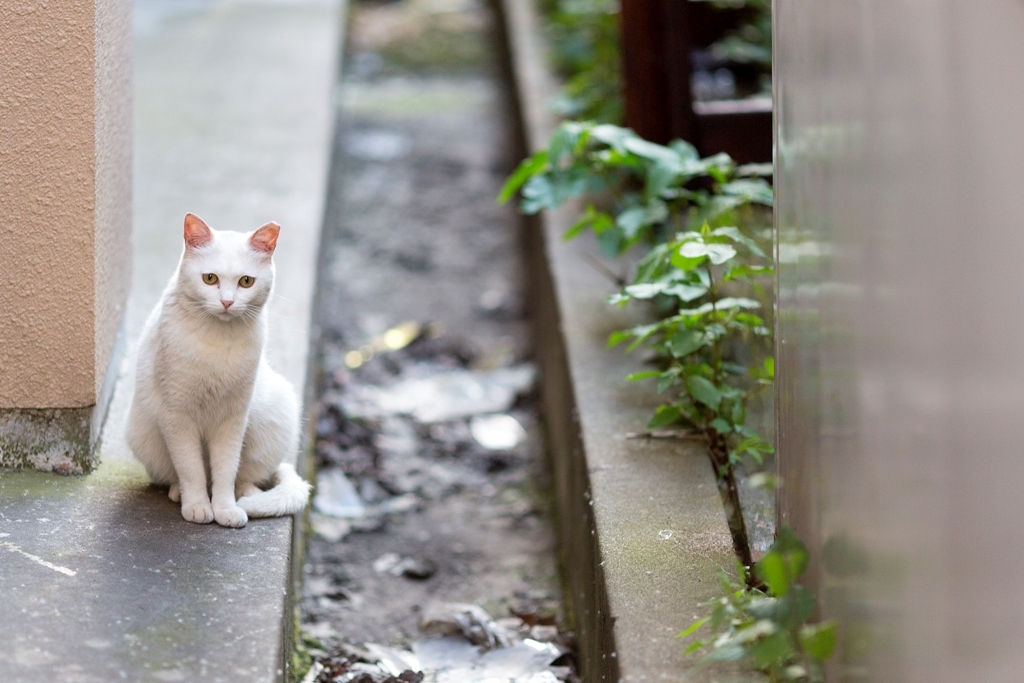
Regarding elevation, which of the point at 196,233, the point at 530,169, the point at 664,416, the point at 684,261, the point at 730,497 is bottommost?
the point at 730,497

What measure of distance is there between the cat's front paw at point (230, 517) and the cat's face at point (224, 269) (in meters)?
0.39

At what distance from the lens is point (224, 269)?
2.21m

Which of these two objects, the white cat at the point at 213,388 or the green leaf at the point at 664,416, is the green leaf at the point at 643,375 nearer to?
the green leaf at the point at 664,416

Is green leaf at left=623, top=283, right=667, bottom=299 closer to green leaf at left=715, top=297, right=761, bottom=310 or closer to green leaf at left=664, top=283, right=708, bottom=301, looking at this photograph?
green leaf at left=664, top=283, right=708, bottom=301

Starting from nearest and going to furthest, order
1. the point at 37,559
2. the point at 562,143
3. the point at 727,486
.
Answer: the point at 37,559
the point at 727,486
the point at 562,143

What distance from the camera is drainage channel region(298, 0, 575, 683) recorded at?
2.86 meters

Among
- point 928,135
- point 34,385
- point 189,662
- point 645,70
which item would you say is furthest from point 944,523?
point 645,70

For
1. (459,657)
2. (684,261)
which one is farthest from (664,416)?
(459,657)

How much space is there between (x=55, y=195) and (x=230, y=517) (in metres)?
0.74

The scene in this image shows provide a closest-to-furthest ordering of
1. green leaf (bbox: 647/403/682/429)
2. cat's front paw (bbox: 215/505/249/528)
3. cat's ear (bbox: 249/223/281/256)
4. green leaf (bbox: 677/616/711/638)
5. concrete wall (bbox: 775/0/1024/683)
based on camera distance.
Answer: concrete wall (bbox: 775/0/1024/683) → green leaf (bbox: 677/616/711/638) → cat's ear (bbox: 249/223/281/256) → cat's front paw (bbox: 215/505/249/528) → green leaf (bbox: 647/403/682/429)

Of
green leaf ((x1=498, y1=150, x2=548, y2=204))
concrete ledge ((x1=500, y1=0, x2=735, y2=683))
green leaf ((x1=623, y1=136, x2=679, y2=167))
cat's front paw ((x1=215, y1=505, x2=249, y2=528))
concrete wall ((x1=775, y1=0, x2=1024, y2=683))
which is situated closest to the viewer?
concrete wall ((x1=775, y1=0, x2=1024, y2=683))

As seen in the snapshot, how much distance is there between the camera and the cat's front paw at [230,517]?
7.72ft

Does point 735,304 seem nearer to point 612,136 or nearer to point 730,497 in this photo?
point 730,497

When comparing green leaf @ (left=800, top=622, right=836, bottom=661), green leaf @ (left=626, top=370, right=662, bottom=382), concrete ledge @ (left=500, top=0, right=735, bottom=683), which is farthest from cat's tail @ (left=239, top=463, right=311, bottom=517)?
green leaf @ (left=800, top=622, right=836, bottom=661)
